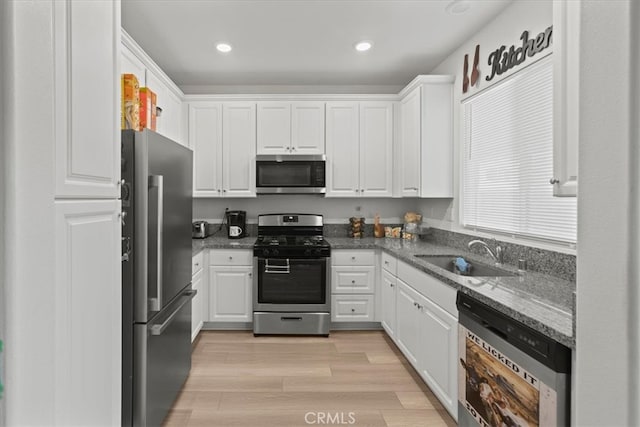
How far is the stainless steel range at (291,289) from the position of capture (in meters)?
3.30

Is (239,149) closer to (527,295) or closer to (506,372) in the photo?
(527,295)

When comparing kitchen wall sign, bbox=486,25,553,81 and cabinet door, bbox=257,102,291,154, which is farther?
cabinet door, bbox=257,102,291,154

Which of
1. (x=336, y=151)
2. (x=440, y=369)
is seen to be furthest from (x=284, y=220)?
(x=440, y=369)

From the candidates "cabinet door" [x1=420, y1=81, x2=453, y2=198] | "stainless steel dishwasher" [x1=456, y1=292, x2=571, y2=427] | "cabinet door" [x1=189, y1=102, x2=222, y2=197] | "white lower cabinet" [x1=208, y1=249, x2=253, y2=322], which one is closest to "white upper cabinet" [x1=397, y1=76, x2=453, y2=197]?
"cabinet door" [x1=420, y1=81, x2=453, y2=198]

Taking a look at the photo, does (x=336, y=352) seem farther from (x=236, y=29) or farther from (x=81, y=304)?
(x=236, y=29)

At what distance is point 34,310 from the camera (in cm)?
69

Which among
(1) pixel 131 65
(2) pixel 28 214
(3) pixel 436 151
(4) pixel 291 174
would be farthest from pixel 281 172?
(2) pixel 28 214

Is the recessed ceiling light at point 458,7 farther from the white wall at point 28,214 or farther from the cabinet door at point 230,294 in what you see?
the cabinet door at point 230,294

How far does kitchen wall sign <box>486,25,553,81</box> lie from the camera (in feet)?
6.61

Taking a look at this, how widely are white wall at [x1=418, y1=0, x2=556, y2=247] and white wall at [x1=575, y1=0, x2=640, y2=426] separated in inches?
66.4

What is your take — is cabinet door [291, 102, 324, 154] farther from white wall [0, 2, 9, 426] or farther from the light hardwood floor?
white wall [0, 2, 9, 426]

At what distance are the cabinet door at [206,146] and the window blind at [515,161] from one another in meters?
2.42

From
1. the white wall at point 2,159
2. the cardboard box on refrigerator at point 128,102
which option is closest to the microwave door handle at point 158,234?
the cardboard box on refrigerator at point 128,102

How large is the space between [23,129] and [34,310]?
13.7 inches
